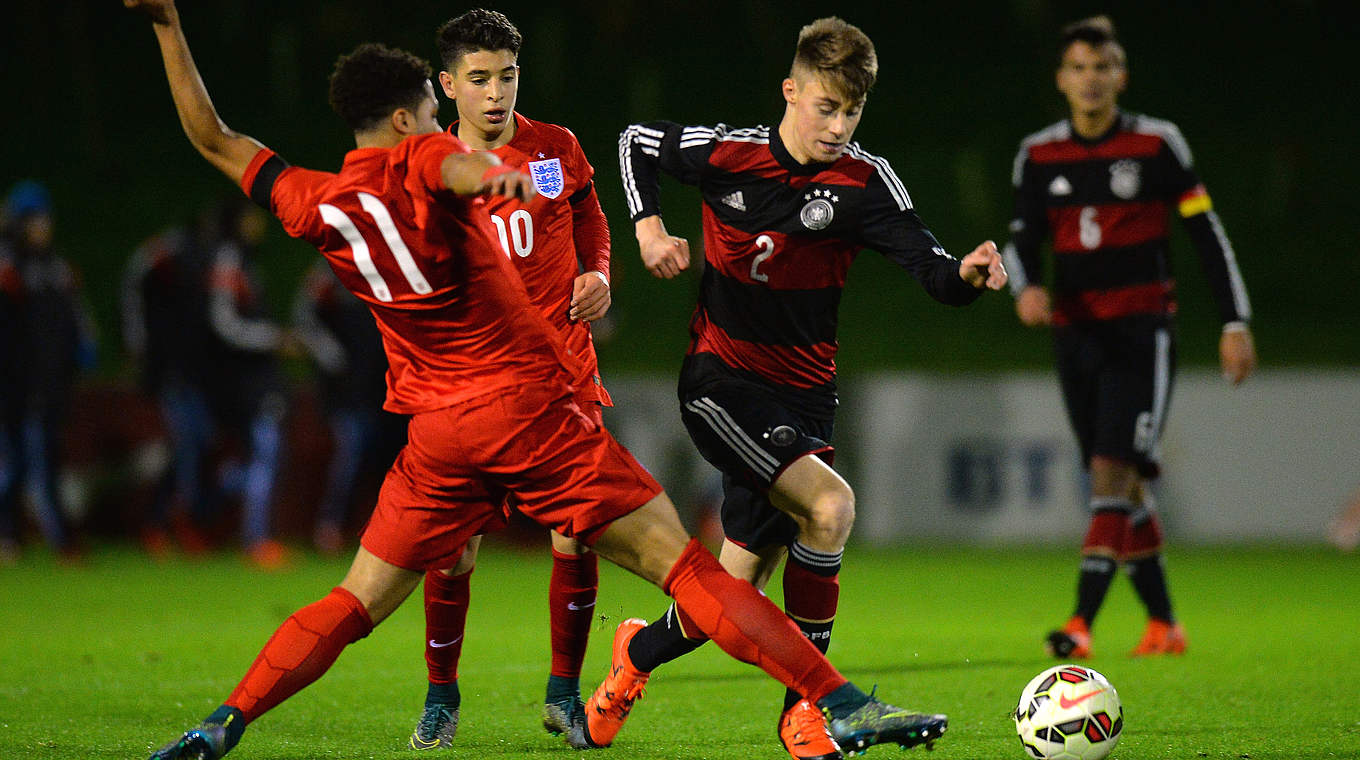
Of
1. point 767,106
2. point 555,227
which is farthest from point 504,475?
point 767,106

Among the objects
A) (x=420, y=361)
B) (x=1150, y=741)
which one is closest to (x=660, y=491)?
(x=420, y=361)

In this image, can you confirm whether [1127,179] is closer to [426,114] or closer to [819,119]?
[819,119]

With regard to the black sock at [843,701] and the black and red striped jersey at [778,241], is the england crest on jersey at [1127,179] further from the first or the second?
the black sock at [843,701]

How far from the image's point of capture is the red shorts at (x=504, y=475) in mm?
3986

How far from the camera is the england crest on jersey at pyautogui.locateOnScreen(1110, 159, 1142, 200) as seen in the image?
6812 millimetres

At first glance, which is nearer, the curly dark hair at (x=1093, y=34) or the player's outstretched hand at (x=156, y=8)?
the player's outstretched hand at (x=156, y=8)

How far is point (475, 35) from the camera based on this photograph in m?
4.75

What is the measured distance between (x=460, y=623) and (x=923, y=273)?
1690 millimetres

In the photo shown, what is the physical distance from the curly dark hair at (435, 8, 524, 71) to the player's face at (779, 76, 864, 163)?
863 mm

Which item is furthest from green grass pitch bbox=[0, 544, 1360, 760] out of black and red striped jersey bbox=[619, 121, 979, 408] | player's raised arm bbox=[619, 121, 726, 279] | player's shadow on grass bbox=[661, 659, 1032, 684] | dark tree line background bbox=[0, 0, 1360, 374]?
dark tree line background bbox=[0, 0, 1360, 374]

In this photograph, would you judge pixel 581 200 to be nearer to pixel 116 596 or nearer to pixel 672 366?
pixel 116 596

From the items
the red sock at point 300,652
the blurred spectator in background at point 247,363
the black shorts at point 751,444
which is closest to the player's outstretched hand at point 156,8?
the red sock at point 300,652

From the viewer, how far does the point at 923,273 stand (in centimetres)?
441

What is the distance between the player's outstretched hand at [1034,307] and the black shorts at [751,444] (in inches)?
76.3
